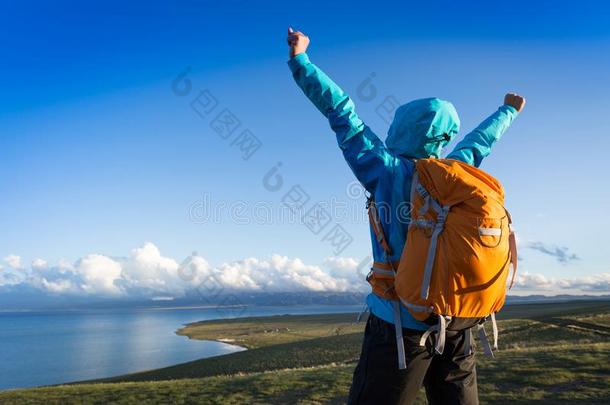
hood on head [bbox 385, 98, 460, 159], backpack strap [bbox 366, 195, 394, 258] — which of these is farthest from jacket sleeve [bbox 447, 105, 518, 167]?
backpack strap [bbox 366, 195, 394, 258]

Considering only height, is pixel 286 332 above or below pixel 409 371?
below

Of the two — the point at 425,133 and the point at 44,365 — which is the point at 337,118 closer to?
the point at 425,133

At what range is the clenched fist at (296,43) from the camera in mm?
3322

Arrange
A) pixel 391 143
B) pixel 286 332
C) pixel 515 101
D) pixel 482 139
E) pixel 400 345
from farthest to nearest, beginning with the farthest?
Result: pixel 286 332
pixel 515 101
pixel 482 139
pixel 391 143
pixel 400 345

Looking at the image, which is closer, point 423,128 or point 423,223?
point 423,223

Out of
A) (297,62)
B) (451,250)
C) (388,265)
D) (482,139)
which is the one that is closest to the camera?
(451,250)

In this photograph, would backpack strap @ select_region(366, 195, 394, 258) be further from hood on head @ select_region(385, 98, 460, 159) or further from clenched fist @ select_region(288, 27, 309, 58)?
clenched fist @ select_region(288, 27, 309, 58)

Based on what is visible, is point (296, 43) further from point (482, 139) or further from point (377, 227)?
point (482, 139)

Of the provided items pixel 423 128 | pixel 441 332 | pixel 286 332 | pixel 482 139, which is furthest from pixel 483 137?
pixel 286 332

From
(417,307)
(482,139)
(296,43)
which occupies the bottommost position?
(417,307)

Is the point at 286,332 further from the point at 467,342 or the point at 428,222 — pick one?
the point at 428,222

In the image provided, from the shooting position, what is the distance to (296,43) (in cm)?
334

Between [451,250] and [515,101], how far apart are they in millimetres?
2401

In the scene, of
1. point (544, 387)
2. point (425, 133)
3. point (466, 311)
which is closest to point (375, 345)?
point (466, 311)
